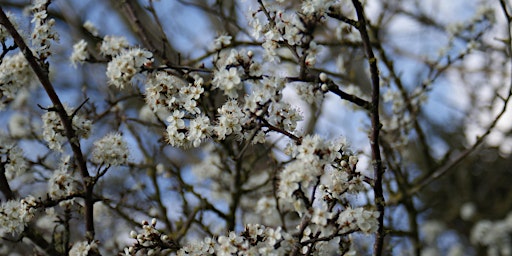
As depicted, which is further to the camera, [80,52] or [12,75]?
[80,52]

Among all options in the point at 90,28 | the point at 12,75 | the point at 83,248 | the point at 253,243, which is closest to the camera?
the point at 253,243

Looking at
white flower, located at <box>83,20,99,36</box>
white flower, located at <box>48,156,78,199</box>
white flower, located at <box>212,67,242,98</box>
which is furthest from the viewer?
white flower, located at <box>83,20,99,36</box>

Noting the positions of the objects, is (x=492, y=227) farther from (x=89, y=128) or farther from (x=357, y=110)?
(x=89, y=128)

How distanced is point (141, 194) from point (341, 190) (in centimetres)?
272

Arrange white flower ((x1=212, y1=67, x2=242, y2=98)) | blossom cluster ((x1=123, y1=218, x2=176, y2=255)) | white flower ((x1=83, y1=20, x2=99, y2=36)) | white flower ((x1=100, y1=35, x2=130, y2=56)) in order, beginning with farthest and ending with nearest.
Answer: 1. white flower ((x1=83, y1=20, x2=99, y2=36))
2. white flower ((x1=100, y1=35, x2=130, y2=56))
3. blossom cluster ((x1=123, y1=218, x2=176, y2=255))
4. white flower ((x1=212, y1=67, x2=242, y2=98))

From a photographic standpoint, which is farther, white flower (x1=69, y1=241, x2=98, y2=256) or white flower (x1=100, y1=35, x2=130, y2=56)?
white flower (x1=100, y1=35, x2=130, y2=56)

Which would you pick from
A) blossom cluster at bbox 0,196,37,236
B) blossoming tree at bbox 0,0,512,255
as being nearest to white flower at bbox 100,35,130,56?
blossoming tree at bbox 0,0,512,255

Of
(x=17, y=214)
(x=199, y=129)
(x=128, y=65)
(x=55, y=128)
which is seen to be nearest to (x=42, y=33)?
(x=55, y=128)

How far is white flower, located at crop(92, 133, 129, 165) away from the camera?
8.70ft

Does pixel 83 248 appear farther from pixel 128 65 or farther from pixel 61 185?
pixel 128 65

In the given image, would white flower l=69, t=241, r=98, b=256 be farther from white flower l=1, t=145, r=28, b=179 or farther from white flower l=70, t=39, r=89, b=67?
white flower l=70, t=39, r=89, b=67

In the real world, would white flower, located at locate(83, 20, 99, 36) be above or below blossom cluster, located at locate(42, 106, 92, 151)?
above

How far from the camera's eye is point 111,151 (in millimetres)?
2648

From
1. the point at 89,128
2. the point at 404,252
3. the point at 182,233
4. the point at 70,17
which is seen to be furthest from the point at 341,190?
the point at 70,17
